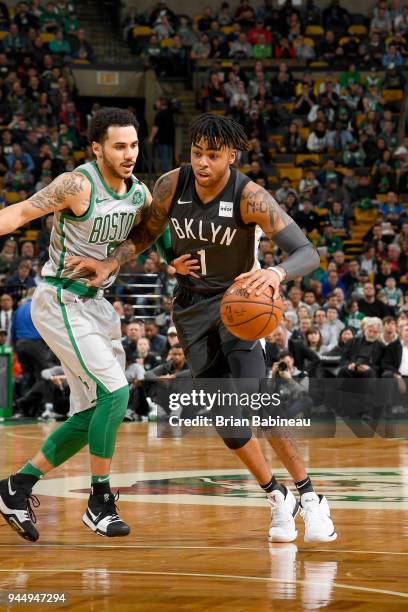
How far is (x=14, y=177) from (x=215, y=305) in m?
15.1

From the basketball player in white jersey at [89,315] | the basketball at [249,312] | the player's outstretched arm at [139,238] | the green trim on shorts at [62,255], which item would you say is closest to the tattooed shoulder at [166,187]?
the player's outstretched arm at [139,238]

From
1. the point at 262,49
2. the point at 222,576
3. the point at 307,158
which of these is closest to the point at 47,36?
the point at 262,49

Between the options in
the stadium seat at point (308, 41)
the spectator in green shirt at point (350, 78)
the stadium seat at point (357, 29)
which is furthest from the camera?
the stadium seat at point (357, 29)

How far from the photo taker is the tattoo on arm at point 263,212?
5.62m

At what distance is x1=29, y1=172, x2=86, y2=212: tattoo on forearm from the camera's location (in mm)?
5621

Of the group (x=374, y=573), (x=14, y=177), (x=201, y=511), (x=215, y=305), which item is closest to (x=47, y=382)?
(x=14, y=177)

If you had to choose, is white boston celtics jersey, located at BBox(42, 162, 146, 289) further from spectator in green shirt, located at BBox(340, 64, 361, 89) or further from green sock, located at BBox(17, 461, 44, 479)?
spectator in green shirt, located at BBox(340, 64, 361, 89)

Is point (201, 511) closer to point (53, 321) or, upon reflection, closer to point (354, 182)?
point (53, 321)

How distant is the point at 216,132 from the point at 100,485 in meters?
1.84

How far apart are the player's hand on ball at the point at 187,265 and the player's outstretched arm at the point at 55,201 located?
539mm

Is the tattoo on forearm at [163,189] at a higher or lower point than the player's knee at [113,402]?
higher

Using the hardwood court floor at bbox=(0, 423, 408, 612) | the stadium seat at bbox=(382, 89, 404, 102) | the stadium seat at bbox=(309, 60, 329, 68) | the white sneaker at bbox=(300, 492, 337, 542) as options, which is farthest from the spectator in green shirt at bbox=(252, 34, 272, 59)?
the white sneaker at bbox=(300, 492, 337, 542)

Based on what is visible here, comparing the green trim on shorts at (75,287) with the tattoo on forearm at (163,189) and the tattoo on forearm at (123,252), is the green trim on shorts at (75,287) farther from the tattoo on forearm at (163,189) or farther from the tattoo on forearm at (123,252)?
the tattoo on forearm at (163,189)

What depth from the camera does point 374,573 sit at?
464cm
